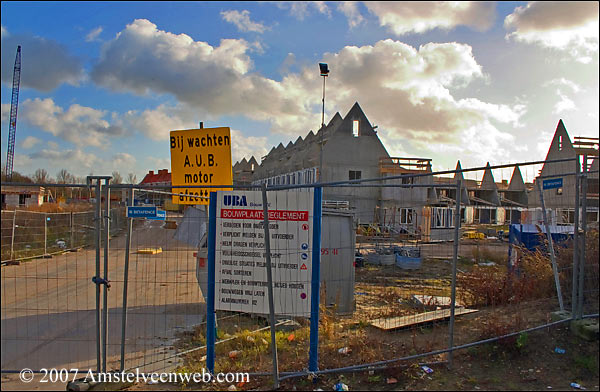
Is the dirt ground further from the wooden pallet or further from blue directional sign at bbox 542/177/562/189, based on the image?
blue directional sign at bbox 542/177/562/189

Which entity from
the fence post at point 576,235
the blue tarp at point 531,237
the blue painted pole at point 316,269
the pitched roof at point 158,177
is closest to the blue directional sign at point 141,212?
the blue painted pole at point 316,269

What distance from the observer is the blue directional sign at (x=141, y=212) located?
500 centimetres

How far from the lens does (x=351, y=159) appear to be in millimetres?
37719

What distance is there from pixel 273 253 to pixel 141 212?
5.63 feet

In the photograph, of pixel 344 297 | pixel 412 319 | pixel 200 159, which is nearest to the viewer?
pixel 412 319

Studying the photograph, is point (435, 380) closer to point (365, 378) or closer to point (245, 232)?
point (365, 378)

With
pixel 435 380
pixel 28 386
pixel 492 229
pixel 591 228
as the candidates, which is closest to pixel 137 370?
pixel 28 386

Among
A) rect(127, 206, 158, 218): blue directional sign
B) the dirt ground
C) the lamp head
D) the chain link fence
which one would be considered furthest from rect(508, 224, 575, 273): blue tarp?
the lamp head

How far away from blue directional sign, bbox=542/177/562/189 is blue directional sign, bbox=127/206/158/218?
5.32 meters

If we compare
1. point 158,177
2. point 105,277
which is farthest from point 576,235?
point 158,177

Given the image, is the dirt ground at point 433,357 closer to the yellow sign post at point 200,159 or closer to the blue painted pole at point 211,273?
the blue painted pole at point 211,273

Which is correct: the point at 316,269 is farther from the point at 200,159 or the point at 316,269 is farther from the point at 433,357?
the point at 200,159

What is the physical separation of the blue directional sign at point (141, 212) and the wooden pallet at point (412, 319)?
391 cm

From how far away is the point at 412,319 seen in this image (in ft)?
21.2
